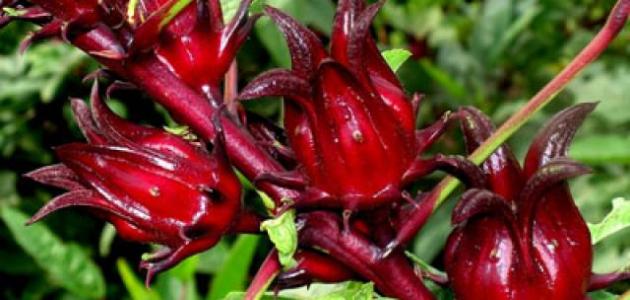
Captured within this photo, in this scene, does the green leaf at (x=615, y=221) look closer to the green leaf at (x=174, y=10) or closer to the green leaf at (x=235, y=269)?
the green leaf at (x=174, y=10)

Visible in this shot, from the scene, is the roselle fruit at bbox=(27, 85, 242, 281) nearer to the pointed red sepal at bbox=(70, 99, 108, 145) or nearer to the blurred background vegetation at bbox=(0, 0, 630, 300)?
the pointed red sepal at bbox=(70, 99, 108, 145)

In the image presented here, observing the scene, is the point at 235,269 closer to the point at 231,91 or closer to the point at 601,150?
the point at 601,150

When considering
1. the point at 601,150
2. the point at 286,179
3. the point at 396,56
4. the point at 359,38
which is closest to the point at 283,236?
the point at 286,179

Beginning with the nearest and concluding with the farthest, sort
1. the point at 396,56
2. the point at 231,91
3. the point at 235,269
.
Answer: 1. the point at 231,91
2. the point at 396,56
3. the point at 235,269

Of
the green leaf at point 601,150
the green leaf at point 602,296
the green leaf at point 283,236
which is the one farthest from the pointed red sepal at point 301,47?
the green leaf at point 601,150

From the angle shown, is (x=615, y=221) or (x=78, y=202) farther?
(x=615, y=221)

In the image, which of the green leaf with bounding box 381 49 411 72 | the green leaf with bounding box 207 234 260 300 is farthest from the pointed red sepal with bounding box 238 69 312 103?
the green leaf with bounding box 207 234 260 300

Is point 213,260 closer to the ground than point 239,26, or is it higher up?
closer to the ground
